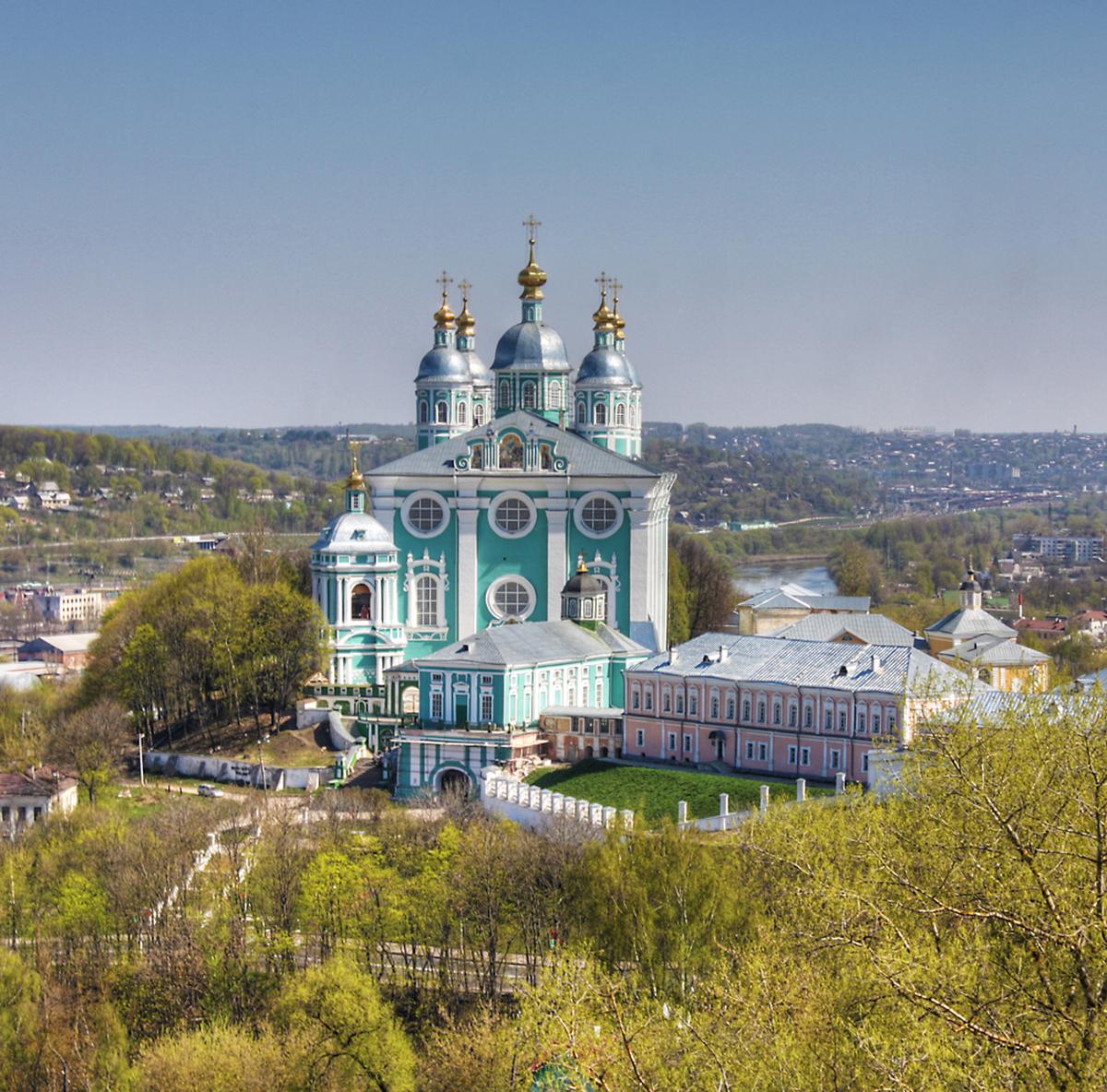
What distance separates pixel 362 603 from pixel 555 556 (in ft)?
13.9

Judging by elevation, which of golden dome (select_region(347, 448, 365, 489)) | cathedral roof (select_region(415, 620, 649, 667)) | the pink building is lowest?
the pink building

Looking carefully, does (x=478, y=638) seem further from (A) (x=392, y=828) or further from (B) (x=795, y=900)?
(B) (x=795, y=900)

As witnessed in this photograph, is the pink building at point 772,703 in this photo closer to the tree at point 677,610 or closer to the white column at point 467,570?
the white column at point 467,570

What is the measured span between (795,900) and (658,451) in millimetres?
146257

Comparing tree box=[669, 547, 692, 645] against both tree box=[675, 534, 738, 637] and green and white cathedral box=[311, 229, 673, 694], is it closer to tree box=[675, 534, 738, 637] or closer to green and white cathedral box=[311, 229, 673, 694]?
tree box=[675, 534, 738, 637]

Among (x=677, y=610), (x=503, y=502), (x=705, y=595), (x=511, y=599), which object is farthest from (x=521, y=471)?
(x=705, y=595)

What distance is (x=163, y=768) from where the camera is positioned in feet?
134

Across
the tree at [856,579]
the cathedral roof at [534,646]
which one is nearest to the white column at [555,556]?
the cathedral roof at [534,646]

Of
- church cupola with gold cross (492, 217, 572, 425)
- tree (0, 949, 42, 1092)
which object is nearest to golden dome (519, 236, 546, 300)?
church cupola with gold cross (492, 217, 572, 425)

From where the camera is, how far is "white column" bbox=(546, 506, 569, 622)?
44344 millimetres

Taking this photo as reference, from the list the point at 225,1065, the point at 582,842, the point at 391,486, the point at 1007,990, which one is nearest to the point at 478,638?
the point at 391,486

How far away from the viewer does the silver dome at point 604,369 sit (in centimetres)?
4809

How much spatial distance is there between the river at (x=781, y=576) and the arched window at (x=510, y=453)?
44.1 meters

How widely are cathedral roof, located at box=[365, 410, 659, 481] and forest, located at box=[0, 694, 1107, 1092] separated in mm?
9878
